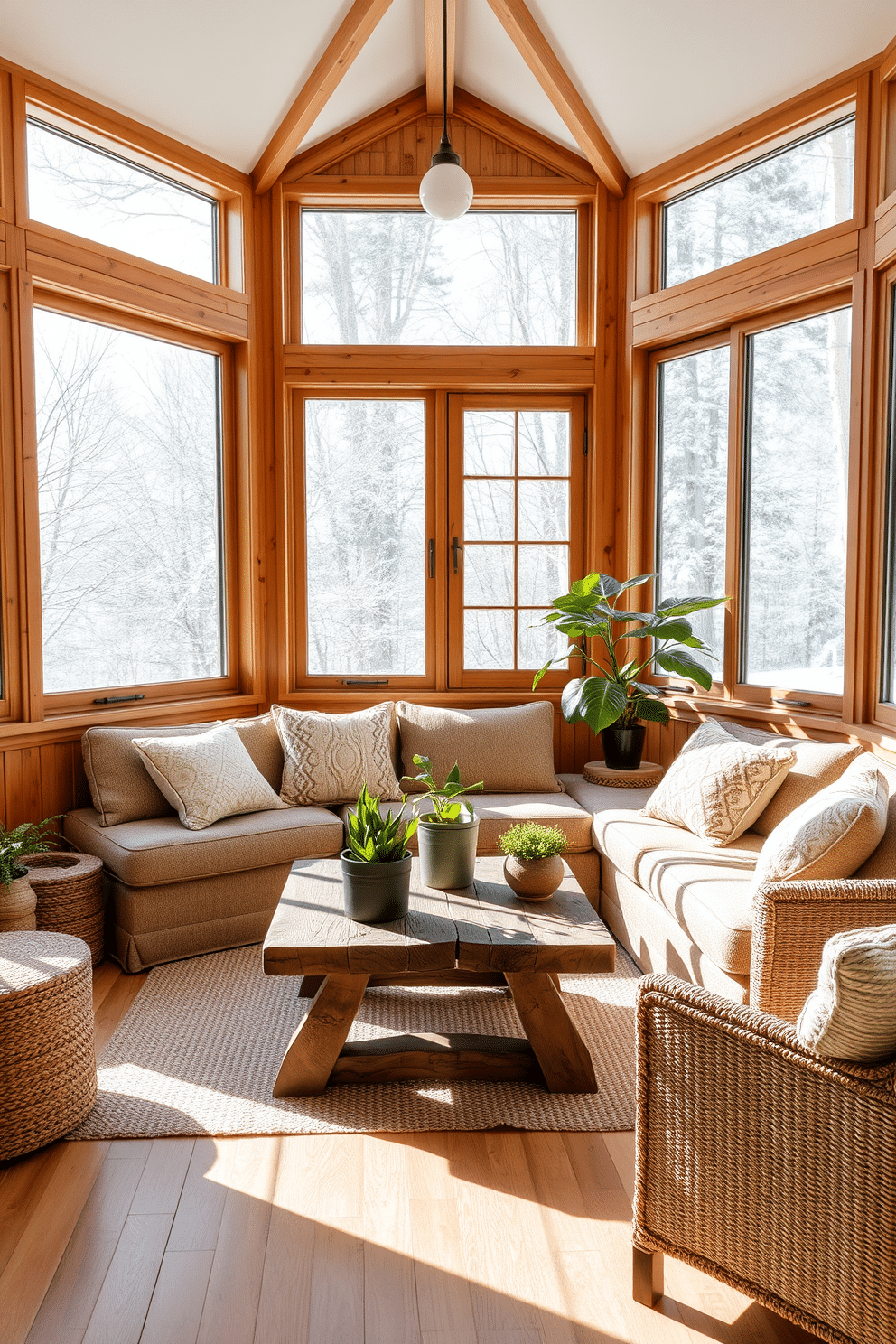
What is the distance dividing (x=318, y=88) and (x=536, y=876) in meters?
3.45

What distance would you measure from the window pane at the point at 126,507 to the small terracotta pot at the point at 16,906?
0.99 meters

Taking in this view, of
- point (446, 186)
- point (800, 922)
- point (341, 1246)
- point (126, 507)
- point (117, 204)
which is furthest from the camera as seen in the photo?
point (126, 507)

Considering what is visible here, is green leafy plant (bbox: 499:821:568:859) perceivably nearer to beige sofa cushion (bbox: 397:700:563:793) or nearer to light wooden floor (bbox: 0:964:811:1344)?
light wooden floor (bbox: 0:964:811:1344)

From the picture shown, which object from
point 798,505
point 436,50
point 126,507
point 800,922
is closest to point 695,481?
point 798,505

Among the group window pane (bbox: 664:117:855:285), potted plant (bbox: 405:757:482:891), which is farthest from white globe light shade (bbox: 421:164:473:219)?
potted plant (bbox: 405:757:482:891)

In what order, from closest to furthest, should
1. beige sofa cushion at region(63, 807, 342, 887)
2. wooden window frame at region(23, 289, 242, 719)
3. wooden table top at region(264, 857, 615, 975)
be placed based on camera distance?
wooden table top at region(264, 857, 615, 975)
beige sofa cushion at region(63, 807, 342, 887)
wooden window frame at region(23, 289, 242, 719)

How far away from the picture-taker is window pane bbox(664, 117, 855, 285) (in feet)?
12.3

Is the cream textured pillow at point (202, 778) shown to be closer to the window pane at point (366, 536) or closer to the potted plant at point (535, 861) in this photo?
the window pane at point (366, 536)

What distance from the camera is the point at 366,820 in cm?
255

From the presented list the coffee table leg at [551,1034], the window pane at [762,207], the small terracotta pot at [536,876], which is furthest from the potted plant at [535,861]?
the window pane at [762,207]

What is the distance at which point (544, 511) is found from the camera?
192 inches

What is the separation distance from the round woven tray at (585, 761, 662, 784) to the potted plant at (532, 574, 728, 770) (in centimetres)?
5

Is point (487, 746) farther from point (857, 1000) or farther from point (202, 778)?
point (857, 1000)

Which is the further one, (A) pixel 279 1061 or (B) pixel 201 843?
(B) pixel 201 843
